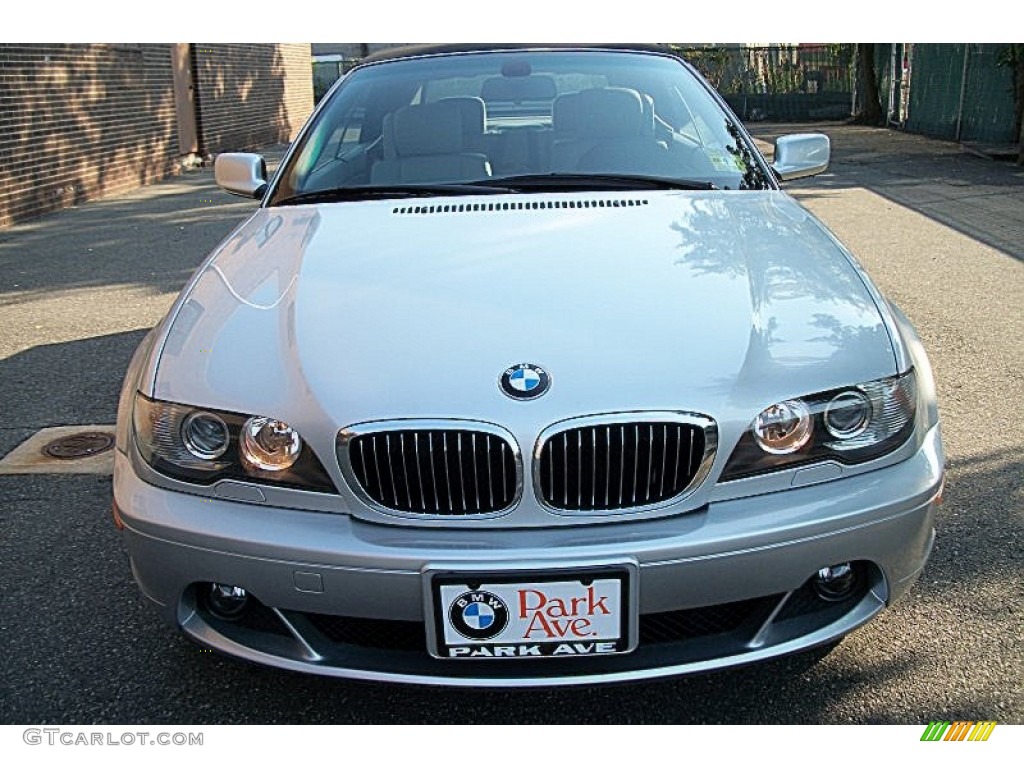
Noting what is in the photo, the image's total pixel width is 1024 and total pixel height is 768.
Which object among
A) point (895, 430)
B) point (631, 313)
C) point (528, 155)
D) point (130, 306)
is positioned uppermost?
point (528, 155)

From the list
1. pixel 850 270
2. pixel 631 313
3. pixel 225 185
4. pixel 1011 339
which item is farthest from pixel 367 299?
pixel 1011 339

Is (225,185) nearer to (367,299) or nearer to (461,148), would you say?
(461,148)

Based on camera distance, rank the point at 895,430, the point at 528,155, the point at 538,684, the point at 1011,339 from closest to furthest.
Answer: the point at 538,684, the point at 895,430, the point at 528,155, the point at 1011,339

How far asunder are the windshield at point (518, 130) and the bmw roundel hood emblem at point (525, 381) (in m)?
1.33

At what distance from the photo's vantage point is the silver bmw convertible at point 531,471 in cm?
211

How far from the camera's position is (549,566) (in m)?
2.06

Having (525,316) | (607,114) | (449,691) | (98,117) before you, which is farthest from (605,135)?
(98,117)

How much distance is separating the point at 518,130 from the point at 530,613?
206cm

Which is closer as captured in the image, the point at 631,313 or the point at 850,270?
the point at 631,313

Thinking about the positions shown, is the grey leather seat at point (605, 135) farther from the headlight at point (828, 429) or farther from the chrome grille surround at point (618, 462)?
the chrome grille surround at point (618, 462)

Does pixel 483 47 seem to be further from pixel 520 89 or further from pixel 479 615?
pixel 479 615

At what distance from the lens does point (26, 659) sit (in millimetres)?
2705

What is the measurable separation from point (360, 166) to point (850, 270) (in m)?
1.74
